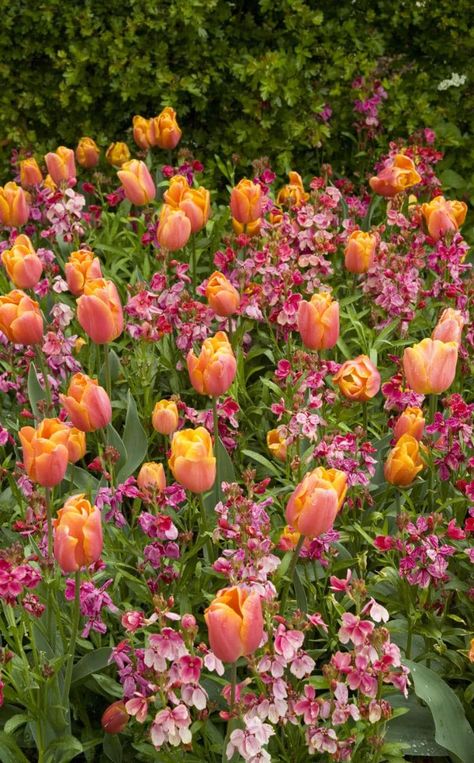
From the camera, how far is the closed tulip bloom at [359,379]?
2170 millimetres

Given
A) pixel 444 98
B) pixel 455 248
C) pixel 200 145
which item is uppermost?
pixel 455 248

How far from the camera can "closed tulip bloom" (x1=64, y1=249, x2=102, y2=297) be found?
8.71ft

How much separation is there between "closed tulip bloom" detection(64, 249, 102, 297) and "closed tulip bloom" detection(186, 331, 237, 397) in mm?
625

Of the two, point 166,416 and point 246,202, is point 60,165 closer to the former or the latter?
point 246,202

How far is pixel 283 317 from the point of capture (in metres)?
2.76

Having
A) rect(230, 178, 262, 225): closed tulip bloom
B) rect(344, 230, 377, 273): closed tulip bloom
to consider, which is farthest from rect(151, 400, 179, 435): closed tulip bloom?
rect(230, 178, 262, 225): closed tulip bloom

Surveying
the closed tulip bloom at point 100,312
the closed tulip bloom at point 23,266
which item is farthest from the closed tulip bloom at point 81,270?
the closed tulip bloom at point 100,312

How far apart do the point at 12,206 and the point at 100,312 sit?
39.9 inches

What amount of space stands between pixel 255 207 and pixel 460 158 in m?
1.71

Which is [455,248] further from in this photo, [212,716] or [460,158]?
[460,158]

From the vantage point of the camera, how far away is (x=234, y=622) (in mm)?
1455

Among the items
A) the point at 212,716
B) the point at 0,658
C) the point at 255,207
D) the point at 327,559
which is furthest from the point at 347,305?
the point at 0,658

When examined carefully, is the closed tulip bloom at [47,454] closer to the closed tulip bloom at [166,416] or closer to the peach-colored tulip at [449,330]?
the closed tulip bloom at [166,416]

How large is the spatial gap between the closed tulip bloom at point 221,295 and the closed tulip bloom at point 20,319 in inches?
15.8
